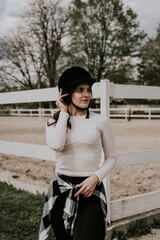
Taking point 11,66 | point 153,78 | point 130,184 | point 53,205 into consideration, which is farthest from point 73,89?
point 153,78

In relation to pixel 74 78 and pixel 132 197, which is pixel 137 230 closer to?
pixel 132 197

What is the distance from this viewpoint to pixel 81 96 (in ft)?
5.48

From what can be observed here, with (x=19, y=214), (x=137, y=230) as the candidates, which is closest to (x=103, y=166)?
(x=137, y=230)

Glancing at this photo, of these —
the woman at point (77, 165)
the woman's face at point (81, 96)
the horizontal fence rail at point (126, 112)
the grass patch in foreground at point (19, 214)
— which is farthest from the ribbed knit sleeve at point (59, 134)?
the horizontal fence rail at point (126, 112)

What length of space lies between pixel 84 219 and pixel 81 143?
1.38ft

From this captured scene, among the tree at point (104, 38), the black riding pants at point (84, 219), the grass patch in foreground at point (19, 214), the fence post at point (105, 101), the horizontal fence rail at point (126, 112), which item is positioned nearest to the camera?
the black riding pants at point (84, 219)

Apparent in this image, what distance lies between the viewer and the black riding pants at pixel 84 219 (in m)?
1.50

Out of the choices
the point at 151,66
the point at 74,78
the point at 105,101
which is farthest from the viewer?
the point at 151,66

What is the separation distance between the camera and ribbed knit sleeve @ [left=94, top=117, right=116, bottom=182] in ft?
5.31

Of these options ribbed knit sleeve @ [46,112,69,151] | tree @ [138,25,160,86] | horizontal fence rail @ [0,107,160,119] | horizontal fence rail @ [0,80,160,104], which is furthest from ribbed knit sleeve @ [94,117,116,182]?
tree @ [138,25,160,86]

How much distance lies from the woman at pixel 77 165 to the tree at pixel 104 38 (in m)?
23.5

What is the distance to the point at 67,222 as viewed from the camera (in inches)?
62.4

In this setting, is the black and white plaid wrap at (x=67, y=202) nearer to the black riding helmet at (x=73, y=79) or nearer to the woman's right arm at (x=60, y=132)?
the woman's right arm at (x=60, y=132)

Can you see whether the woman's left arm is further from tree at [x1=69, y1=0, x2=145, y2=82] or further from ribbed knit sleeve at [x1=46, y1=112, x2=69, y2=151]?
tree at [x1=69, y1=0, x2=145, y2=82]
